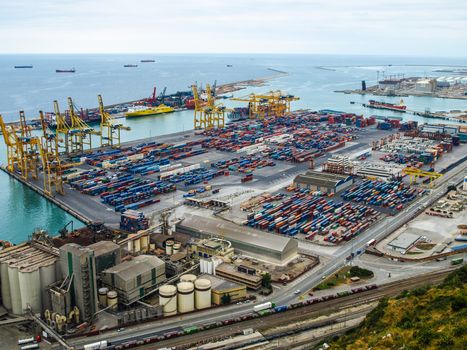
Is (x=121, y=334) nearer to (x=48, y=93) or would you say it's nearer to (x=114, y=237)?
(x=114, y=237)

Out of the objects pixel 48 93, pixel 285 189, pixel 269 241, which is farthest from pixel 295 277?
pixel 48 93

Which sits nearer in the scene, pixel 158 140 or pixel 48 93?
pixel 158 140

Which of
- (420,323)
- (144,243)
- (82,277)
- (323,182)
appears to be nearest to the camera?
(420,323)

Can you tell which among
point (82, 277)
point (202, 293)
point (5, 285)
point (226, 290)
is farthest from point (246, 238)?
point (5, 285)

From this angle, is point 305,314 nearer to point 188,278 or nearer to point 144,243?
point 188,278

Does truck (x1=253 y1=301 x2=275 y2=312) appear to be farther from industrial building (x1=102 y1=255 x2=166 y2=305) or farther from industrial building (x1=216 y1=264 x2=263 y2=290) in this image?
industrial building (x1=102 y1=255 x2=166 y2=305)

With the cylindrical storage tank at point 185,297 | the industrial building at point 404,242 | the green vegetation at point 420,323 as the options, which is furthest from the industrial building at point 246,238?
the green vegetation at point 420,323
